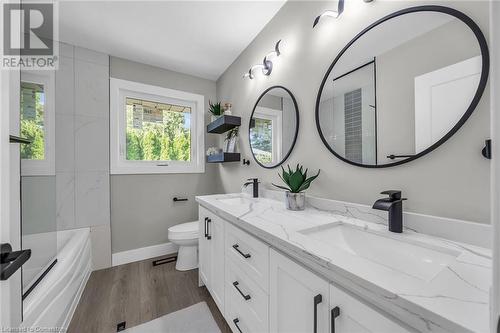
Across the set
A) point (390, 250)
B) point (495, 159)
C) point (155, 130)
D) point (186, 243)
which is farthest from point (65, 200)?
point (495, 159)

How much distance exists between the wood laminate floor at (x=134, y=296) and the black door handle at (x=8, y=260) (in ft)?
3.85

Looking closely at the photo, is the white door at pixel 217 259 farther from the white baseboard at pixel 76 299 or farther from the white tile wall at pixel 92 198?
the white tile wall at pixel 92 198

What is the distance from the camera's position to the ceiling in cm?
162

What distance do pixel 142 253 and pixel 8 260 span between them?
204 cm

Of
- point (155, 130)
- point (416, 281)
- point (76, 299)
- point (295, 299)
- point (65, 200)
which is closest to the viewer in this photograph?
point (416, 281)

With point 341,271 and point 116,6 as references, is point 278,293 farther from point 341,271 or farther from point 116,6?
point 116,6

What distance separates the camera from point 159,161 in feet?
8.45

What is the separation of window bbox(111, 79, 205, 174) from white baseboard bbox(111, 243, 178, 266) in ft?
3.14

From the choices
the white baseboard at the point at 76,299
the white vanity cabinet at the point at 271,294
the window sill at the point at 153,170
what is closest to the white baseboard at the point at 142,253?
the white baseboard at the point at 76,299

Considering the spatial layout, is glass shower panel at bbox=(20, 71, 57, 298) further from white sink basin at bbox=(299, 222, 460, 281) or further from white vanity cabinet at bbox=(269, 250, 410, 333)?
white sink basin at bbox=(299, 222, 460, 281)

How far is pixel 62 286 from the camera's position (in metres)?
1.29

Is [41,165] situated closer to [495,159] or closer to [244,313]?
[244,313]

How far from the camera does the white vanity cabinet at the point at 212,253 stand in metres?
1.35

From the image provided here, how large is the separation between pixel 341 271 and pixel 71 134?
106 inches
